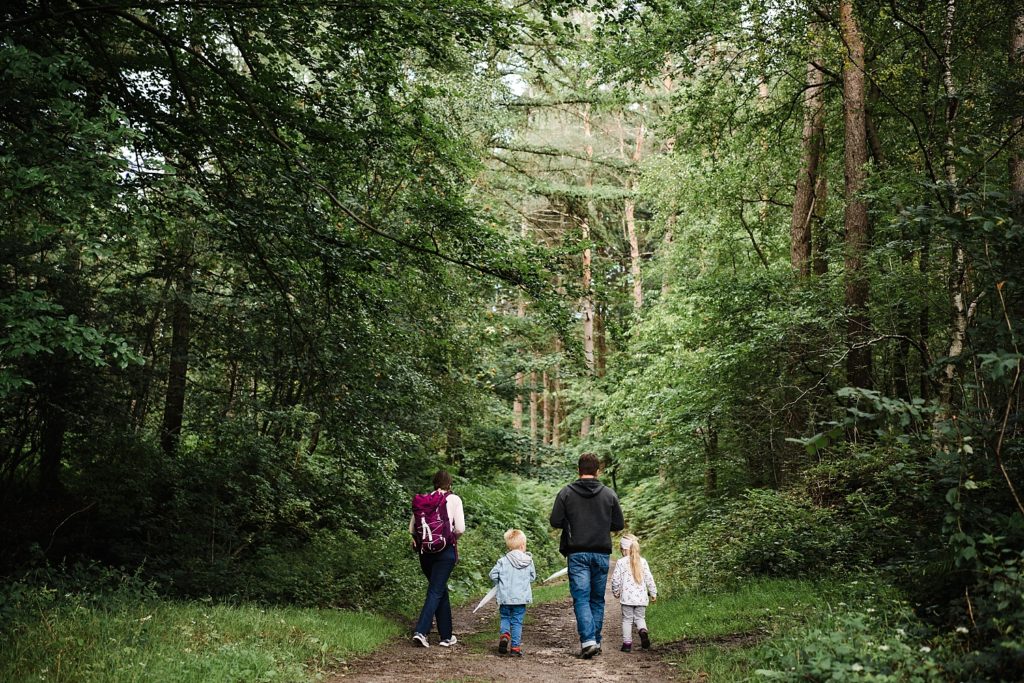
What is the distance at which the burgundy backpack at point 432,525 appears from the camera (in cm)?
809

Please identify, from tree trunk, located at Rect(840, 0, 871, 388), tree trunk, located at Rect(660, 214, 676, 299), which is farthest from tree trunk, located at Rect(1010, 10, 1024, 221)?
tree trunk, located at Rect(660, 214, 676, 299)

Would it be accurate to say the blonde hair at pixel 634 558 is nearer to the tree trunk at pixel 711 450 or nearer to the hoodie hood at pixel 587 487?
the hoodie hood at pixel 587 487

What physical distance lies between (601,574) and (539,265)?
12.7ft

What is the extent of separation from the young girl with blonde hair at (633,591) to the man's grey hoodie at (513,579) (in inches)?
36.3

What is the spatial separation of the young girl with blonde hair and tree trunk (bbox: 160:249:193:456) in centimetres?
718

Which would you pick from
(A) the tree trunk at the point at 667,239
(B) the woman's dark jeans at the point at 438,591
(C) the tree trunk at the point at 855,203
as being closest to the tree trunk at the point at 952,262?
(C) the tree trunk at the point at 855,203

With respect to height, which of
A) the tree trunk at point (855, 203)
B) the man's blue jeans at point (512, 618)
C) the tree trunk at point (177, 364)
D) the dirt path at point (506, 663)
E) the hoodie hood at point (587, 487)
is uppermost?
the tree trunk at point (855, 203)

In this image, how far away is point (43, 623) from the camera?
20.4ft

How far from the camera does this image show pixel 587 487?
757 cm

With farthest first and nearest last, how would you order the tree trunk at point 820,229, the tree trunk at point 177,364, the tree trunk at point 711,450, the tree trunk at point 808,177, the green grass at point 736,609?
1. the tree trunk at point 711,450
2. the tree trunk at point 808,177
3. the tree trunk at point 820,229
4. the tree trunk at point 177,364
5. the green grass at point 736,609

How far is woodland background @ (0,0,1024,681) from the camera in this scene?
534 cm

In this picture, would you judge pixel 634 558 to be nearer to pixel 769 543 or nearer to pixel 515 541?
pixel 515 541

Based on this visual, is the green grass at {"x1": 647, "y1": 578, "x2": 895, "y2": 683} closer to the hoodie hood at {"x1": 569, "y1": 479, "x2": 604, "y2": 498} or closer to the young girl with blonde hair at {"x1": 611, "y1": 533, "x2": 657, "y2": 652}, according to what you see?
the young girl with blonde hair at {"x1": 611, "y1": 533, "x2": 657, "y2": 652}

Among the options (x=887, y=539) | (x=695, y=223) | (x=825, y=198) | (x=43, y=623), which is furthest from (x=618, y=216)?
(x=43, y=623)
